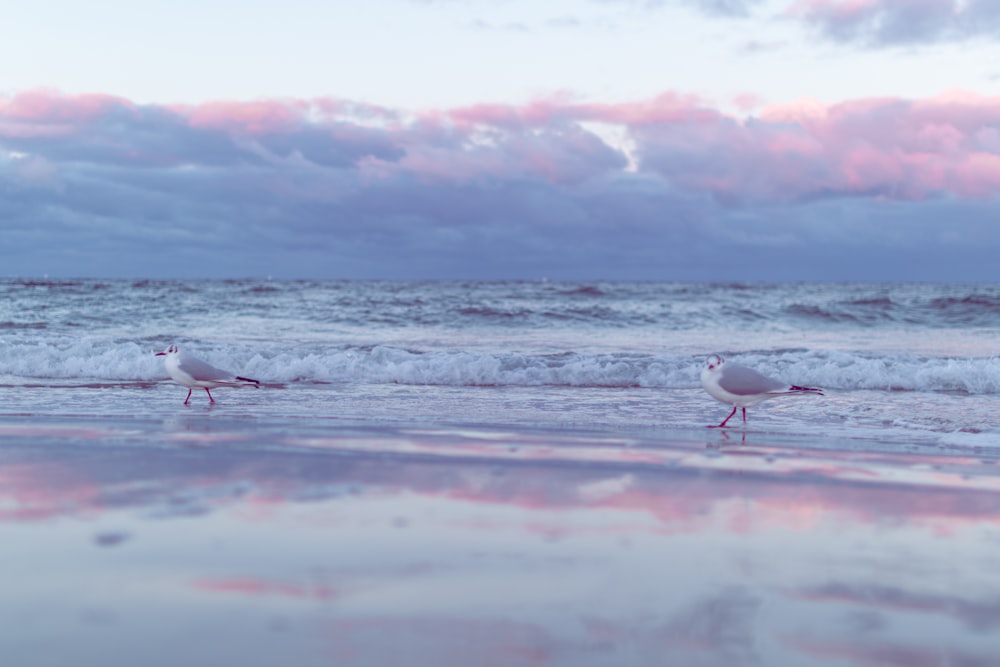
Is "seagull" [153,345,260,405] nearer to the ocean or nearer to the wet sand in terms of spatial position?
the ocean

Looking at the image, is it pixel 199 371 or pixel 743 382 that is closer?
pixel 743 382

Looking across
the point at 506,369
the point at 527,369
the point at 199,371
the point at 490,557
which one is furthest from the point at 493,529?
the point at 506,369

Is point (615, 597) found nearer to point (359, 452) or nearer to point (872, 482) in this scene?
point (872, 482)

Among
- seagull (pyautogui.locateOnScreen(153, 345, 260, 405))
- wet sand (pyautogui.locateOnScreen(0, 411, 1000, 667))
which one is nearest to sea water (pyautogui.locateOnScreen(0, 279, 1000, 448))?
seagull (pyautogui.locateOnScreen(153, 345, 260, 405))

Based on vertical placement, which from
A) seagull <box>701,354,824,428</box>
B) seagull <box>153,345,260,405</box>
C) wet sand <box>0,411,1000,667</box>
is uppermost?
seagull <box>701,354,824,428</box>

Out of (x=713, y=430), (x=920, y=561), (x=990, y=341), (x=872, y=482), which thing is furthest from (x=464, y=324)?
(x=920, y=561)

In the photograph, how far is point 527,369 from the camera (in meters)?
11.8

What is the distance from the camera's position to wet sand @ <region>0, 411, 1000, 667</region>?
8.75 feet

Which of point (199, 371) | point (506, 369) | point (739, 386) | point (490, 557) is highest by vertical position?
→ point (739, 386)

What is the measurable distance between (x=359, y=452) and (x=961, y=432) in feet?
15.9

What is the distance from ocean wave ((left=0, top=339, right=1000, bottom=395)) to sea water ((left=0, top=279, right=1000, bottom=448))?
0.03 m

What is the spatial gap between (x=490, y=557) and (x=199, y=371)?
5661 mm

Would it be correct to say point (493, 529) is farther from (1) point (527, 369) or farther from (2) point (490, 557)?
(1) point (527, 369)

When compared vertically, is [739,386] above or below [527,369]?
above
